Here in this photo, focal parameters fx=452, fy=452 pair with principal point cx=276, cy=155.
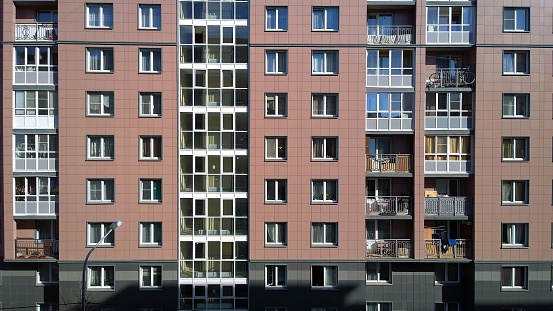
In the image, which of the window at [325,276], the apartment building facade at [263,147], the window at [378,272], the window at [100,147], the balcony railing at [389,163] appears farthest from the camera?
the window at [378,272]

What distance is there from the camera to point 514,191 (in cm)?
2377

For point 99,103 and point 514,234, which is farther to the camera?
point 514,234

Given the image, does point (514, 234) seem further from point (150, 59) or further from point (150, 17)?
point (150, 17)

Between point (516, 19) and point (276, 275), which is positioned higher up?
point (516, 19)

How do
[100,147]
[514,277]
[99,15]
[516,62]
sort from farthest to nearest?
[514,277] < [516,62] < [100,147] < [99,15]

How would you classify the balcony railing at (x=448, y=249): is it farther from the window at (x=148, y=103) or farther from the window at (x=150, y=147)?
the window at (x=148, y=103)

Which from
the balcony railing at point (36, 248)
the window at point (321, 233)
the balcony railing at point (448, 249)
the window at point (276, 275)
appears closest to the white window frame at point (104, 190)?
the balcony railing at point (36, 248)

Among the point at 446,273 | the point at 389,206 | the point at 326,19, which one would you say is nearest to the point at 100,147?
the point at 326,19

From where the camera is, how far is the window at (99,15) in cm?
2334

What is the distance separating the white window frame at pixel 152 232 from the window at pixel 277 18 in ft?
39.1

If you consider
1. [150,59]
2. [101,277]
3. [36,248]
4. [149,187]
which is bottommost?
[101,277]

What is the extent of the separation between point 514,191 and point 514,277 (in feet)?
15.0

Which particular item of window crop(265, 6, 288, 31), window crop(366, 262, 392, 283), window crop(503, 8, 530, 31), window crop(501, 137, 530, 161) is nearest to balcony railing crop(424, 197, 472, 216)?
window crop(501, 137, 530, 161)

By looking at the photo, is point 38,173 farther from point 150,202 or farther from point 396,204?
point 396,204
